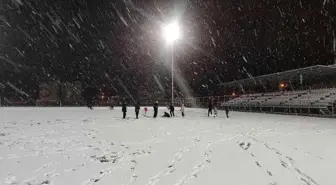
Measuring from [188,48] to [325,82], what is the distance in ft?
112

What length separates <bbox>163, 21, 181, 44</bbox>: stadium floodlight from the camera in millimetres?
30484

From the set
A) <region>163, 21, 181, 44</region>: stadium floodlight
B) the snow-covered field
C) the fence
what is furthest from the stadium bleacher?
the snow-covered field

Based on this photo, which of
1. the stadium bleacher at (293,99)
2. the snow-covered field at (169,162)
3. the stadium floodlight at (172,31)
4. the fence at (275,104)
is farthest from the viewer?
the stadium floodlight at (172,31)

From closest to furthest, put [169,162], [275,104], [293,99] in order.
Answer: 1. [169,162]
2. [293,99]
3. [275,104]

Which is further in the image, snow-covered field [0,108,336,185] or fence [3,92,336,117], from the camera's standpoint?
fence [3,92,336,117]

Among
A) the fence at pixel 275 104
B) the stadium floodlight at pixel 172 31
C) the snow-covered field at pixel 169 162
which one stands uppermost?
the stadium floodlight at pixel 172 31

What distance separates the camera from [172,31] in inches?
1208

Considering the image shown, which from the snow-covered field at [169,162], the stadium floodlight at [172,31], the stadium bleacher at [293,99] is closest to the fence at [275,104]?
the stadium bleacher at [293,99]

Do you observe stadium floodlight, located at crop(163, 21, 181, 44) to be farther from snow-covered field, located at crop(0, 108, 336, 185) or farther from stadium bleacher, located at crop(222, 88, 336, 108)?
snow-covered field, located at crop(0, 108, 336, 185)

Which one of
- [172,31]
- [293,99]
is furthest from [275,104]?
[172,31]

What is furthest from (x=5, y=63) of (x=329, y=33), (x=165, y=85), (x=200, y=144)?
(x=200, y=144)

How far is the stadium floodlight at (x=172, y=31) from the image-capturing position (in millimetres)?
30484

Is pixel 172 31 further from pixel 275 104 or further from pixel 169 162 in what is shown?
pixel 169 162

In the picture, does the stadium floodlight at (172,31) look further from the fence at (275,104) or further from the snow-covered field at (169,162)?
the snow-covered field at (169,162)
